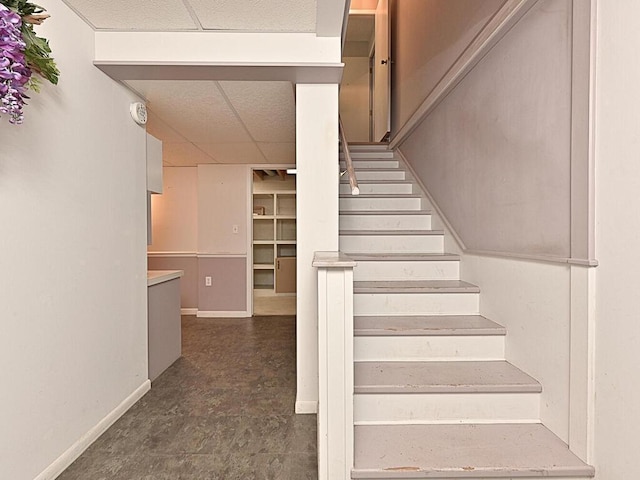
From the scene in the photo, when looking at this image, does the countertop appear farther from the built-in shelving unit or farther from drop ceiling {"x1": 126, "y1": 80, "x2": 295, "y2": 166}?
the built-in shelving unit

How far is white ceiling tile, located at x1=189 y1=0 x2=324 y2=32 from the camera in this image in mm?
1809

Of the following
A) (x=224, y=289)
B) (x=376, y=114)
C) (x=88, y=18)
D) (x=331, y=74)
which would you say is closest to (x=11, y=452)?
(x=88, y=18)

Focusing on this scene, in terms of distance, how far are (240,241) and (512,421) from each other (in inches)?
157

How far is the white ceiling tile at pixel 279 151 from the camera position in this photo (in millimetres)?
4016

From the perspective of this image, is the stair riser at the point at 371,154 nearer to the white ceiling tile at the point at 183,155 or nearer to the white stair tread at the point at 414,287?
the white ceiling tile at the point at 183,155

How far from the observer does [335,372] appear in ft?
4.89

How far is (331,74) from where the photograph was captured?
2.17 meters

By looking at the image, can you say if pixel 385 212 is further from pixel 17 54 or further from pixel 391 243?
pixel 17 54

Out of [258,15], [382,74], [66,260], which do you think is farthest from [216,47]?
[382,74]

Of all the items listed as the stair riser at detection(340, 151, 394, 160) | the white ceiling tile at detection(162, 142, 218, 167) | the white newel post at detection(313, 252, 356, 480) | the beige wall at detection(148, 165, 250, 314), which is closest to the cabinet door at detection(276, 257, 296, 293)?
the beige wall at detection(148, 165, 250, 314)

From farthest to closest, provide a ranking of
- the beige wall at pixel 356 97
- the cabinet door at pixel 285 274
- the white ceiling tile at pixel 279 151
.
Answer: the cabinet door at pixel 285 274, the beige wall at pixel 356 97, the white ceiling tile at pixel 279 151

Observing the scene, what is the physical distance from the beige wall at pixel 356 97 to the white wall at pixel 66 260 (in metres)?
4.67

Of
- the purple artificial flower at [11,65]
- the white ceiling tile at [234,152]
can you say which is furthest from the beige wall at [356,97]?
the purple artificial flower at [11,65]

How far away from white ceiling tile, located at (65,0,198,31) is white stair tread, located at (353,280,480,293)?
5.83 ft
